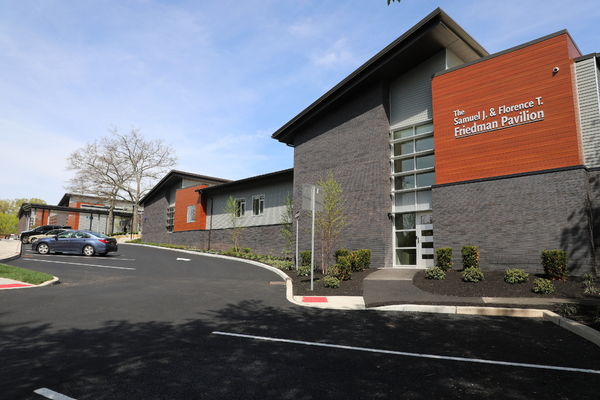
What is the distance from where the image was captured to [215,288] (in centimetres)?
1252

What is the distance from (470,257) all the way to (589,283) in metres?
3.76

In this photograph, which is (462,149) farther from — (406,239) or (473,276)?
(473,276)

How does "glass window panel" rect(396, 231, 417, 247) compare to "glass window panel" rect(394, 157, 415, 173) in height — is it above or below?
below

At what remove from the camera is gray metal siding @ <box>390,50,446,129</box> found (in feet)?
58.5

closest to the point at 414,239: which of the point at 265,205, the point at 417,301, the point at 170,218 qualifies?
the point at 417,301

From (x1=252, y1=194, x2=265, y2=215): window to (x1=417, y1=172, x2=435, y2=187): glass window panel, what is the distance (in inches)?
489

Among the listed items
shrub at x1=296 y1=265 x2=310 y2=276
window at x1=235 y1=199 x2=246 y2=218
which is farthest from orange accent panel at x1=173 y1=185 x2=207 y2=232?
shrub at x1=296 y1=265 x2=310 y2=276

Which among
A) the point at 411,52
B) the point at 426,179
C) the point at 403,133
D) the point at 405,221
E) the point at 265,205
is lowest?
the point at 405,221

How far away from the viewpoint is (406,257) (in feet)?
58.8

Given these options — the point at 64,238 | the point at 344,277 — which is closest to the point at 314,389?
the point at 344,277

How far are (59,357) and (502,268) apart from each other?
13.8 meters

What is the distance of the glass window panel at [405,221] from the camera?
17844 mm

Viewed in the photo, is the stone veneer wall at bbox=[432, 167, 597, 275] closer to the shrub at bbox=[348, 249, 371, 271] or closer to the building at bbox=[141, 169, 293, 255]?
the shrub at bbox=[348, 249, 371, 271]

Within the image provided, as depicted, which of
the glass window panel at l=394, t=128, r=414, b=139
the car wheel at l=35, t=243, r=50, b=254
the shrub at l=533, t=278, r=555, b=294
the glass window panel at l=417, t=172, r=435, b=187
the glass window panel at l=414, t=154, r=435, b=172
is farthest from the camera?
the car wheel at l=35, t=243, r=50, b=254
